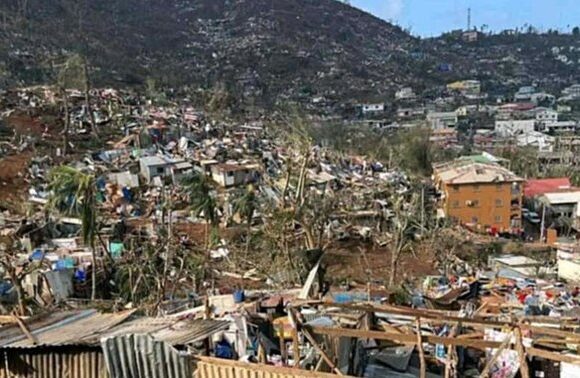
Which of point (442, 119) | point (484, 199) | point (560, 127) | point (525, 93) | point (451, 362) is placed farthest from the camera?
point (525, 93)

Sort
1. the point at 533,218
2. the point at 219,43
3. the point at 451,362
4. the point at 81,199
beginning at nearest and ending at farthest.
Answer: the point at 451,362
the point at 81,199
the point at 533,218
the point at 219,43

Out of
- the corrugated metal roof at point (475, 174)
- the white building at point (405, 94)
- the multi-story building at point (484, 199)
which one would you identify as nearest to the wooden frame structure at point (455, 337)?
the multi-story building at point (484, 199)

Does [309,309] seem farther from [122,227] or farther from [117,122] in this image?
[117,122]

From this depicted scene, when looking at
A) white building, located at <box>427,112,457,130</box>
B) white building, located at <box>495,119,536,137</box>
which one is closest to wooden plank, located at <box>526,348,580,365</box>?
white building, located at <box>495,119,536,137</box>

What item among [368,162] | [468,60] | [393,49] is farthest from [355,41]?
[368,162]

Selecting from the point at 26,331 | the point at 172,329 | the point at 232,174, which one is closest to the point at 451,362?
the point at 172,329

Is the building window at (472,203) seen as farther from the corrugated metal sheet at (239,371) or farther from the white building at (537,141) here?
the corrugated metal sheet at (239,371)

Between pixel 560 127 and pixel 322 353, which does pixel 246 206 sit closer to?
pixel 322 353
